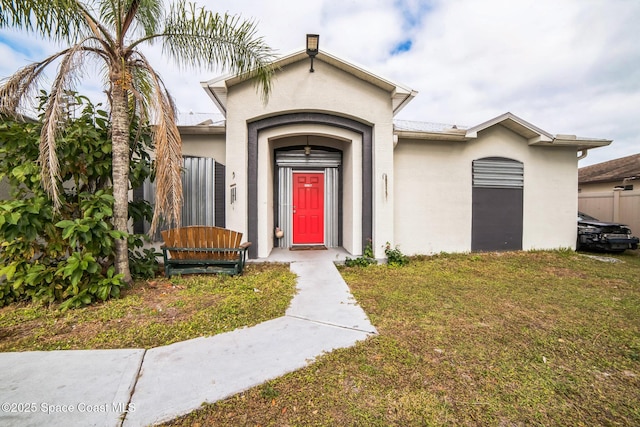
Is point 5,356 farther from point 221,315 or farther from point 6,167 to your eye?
point 6,167

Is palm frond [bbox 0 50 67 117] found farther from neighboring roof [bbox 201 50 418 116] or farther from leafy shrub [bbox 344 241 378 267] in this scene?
leafy shrub [bbox 344 241 378 267]

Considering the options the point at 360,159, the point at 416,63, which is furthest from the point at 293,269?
the point at 416,63

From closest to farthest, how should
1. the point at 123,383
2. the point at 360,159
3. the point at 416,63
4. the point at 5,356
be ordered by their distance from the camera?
the point at 123,383 → the point at 5,356 → the point at 360,159 → the point at 416,63

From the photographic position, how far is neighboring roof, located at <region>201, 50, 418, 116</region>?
5.73m

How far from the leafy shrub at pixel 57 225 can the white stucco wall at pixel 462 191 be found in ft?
21.6

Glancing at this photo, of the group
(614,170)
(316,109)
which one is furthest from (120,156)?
(614,170)

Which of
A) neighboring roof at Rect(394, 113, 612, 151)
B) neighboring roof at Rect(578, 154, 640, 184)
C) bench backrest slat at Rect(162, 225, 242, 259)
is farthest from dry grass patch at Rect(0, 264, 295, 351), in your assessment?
neighboring roof at Rect(578, 154, 640, 184)

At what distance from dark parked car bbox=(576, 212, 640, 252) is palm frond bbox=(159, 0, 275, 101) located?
10805 millimetres

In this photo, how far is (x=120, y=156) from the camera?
3.99 meters

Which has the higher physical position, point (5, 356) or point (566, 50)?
point (566, 50)

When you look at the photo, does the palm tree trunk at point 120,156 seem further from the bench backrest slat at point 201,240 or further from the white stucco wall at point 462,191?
the white stucco wall at point 462,191

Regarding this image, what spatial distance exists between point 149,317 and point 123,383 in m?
1.39

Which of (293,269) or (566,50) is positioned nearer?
(293,269)

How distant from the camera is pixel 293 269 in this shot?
5.53 metres
